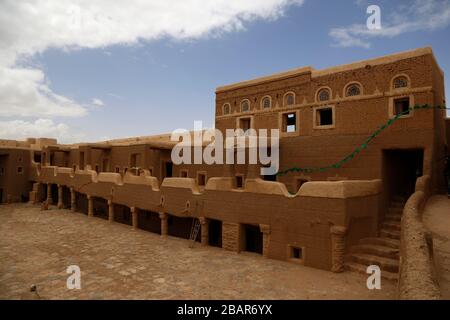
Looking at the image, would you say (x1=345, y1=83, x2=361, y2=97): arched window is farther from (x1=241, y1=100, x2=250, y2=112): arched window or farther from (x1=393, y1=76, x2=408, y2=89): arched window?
(x1=241, y1=100, x2=250, y2=112): arched window

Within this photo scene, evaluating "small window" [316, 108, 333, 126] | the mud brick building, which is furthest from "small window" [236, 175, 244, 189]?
"small window" [316, 108, 333, 126]

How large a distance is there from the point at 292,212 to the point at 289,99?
315 inches

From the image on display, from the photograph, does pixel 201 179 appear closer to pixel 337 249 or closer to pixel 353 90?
pixel 353 90

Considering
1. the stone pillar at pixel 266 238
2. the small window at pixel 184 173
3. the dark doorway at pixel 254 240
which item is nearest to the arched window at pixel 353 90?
the stone pillar at pixel 266 238

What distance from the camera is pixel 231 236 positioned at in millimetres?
13797

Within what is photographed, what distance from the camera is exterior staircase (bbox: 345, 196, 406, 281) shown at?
401 inches

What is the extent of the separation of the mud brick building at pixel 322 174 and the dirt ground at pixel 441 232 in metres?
1.09

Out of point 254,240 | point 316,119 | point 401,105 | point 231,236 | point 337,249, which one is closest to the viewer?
point 337,249

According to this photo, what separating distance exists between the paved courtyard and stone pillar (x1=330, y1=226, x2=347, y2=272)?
1.19ft

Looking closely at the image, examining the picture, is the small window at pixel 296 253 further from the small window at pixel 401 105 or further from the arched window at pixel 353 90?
the arched window at pixel 353 90

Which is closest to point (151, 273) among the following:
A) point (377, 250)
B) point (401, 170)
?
point (377, 250)

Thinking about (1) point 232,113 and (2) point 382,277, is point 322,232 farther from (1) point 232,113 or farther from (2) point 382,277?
(1) point 232,113
